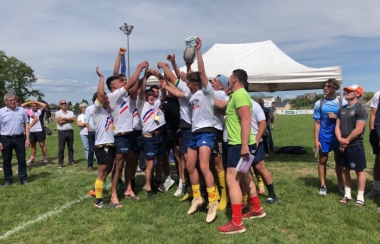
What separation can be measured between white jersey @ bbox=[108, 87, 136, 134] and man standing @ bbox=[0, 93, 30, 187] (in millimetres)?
3115

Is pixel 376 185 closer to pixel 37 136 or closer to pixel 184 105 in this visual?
pixel 184 105

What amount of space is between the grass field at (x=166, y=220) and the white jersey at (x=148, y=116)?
1.26 m

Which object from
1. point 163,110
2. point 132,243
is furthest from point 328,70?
point 132,243

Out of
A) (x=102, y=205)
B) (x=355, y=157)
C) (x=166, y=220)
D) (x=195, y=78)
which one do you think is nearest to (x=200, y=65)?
(x=195, y=78)

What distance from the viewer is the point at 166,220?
14.4ft

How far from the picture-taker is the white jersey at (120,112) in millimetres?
4840

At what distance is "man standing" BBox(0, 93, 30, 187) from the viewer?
22.1ft

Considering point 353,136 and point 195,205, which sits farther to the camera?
point 353,136

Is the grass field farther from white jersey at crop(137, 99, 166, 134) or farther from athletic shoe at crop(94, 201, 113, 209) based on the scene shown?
white jersey at crop(137, 99, 166, 134)

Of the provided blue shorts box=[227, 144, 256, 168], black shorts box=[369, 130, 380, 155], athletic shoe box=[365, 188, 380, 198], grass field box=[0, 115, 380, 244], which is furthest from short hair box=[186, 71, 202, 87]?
athletic shoe box=[365, 188, 380, 198]

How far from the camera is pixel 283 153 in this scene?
10.4 metres

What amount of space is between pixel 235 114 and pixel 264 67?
521cm

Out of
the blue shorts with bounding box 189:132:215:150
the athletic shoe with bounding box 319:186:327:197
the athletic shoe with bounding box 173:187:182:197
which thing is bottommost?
the athletic shoe with bounding box 173:187:182:197

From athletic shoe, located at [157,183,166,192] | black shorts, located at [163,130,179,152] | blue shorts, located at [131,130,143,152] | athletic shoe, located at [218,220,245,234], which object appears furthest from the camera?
athletic shoe, located at [157,183,166,192]
